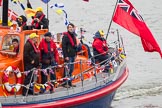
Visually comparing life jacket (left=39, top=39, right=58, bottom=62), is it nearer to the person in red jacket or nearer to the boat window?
the boat window

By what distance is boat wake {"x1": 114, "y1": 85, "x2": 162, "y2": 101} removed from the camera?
13.6 metres

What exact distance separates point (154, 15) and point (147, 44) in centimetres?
1872

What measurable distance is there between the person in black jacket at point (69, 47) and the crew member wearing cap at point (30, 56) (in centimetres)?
82

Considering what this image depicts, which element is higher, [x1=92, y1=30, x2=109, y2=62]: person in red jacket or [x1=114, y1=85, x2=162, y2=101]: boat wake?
[x1=92, y1=30, x2=109, y2=62]: person in red jacket

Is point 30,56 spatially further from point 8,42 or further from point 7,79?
point 8,42

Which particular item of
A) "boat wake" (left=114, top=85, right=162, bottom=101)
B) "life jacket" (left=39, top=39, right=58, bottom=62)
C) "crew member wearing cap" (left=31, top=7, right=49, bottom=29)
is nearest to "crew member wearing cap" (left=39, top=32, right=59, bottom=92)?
"life jacket" (left=39, top=39, right=58, bottom=62)

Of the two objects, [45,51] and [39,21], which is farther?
[39,21]

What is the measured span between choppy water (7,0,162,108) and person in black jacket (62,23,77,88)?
10.7ft

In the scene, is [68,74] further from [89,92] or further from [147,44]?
[147,44]

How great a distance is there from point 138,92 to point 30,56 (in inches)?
220

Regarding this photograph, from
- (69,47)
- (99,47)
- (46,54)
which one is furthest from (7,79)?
(99,47)

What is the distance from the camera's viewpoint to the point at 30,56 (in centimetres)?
920

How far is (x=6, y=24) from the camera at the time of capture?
10594mm

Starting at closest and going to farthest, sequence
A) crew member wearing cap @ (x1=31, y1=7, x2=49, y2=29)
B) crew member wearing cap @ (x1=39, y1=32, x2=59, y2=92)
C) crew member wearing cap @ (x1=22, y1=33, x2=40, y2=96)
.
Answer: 1. crew member wearing cap @ (x1=22, y1=33, x2=40, y2=96)
2. crew member wearing cap @ (x1=39, y1=32, x2=59, y2=92)
3. crew member wearing cap @ (x1=31, y1=7, x2=49, y2=29)
